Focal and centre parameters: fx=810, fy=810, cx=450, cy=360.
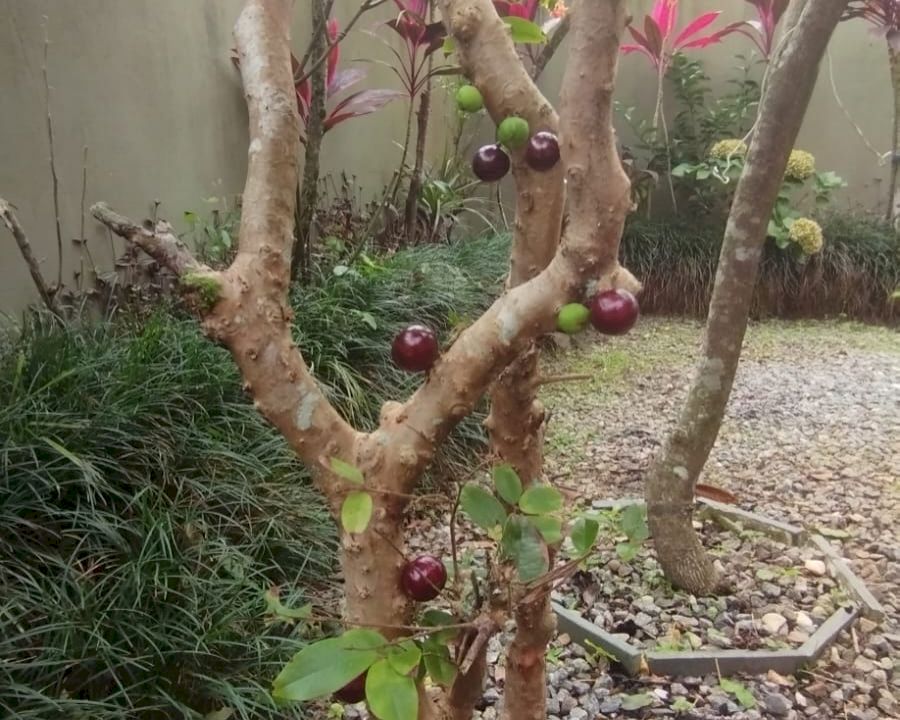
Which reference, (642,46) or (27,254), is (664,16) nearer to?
(642,46)

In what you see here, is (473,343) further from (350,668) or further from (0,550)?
(0,550)

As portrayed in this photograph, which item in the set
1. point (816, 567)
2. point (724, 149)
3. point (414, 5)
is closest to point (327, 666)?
point (816, 567)

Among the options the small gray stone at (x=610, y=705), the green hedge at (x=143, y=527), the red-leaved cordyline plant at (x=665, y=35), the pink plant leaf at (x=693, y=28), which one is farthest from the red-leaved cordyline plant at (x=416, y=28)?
the small gray stone at (x=610, y=705)

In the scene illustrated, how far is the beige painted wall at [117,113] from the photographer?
8.23ft

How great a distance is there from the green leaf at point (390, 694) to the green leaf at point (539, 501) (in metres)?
0.20

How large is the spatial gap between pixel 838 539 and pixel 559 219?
5.77 ft

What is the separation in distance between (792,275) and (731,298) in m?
4.08

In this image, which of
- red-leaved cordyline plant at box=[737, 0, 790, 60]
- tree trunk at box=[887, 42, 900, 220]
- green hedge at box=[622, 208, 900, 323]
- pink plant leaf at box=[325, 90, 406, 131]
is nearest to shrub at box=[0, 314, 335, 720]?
pink plant leaf at box=[325, 90, 406, 131]

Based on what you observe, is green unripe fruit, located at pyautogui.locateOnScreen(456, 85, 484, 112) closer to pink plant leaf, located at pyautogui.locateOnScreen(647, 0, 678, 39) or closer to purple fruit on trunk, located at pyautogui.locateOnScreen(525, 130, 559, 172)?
purple fruit on trunk, located at pyautogui.locateOnScreen(525, 130, 559, 172)

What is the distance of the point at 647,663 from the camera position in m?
1.68

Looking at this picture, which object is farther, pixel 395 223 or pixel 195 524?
pixel 395 223

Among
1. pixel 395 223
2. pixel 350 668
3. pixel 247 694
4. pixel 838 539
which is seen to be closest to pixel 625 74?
pixel 395 223

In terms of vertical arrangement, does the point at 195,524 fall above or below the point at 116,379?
below

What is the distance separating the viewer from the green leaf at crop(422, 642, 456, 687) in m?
0.77
